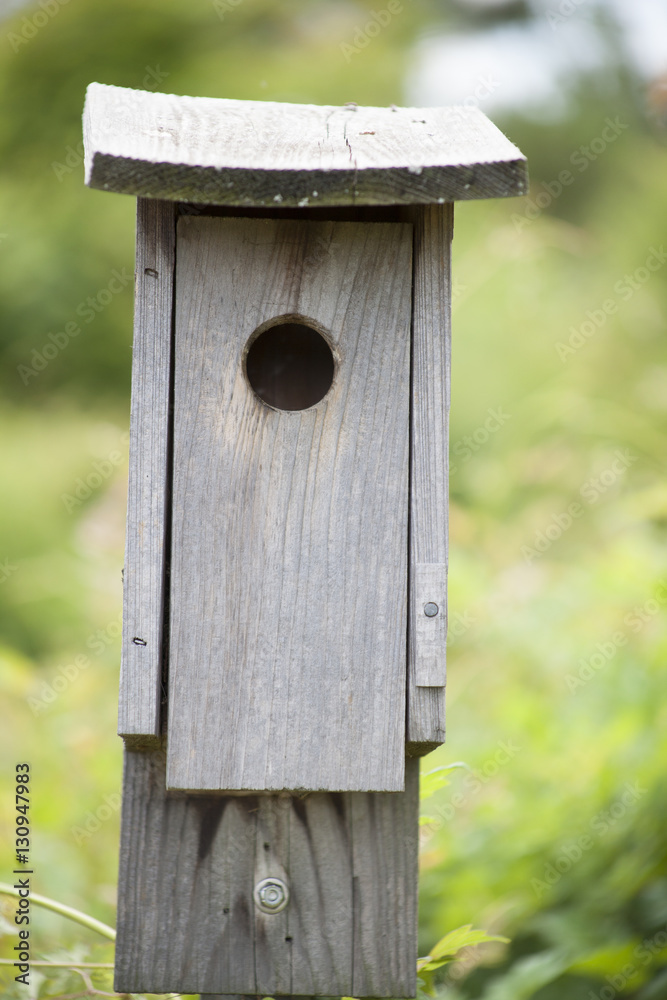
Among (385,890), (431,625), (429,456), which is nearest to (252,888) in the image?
(385,890)

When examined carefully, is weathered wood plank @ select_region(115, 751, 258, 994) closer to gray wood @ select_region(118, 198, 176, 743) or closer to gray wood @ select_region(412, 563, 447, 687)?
gray wood @ select_region(118, 198, 176, 743)

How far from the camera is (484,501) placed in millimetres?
3789

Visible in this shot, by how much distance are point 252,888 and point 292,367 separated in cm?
91

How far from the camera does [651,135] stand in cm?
579

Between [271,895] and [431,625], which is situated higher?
[431,625]

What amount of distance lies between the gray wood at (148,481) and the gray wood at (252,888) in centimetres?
22

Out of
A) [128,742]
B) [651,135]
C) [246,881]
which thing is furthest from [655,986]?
[651,135]

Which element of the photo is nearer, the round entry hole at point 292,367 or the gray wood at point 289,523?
the gray wood at point 289,523

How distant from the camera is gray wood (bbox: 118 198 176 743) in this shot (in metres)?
1.36

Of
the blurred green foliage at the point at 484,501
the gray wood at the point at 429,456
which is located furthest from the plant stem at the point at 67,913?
the gray wood at the point at 429,456

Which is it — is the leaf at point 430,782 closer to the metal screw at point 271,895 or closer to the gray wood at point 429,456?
the gray wood at point 429,456

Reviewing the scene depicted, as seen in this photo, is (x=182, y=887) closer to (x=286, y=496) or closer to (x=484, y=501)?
(x=286, y=496)

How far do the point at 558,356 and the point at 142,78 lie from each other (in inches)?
95.1

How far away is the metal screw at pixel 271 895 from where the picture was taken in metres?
1.51
